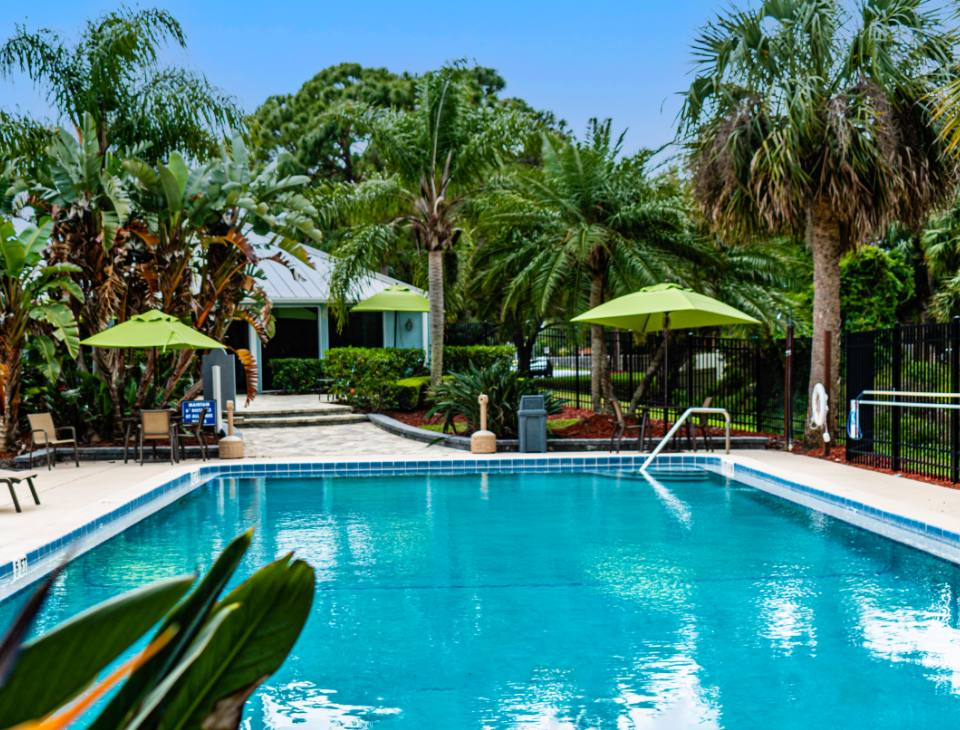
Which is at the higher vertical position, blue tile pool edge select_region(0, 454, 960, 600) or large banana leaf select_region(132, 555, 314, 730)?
large banana leaf select_region(132, 555, 314, 730)

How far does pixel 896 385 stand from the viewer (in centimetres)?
1283

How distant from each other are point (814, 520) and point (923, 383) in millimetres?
3300

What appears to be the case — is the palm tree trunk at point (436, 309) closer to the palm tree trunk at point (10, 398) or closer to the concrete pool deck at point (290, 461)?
the concrete pool deck at point (290, 461)

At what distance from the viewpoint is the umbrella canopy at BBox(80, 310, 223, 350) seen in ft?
45.6

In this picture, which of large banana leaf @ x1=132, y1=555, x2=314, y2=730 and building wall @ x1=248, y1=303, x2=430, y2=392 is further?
building wall @ x1=248, y1=303, x2=430, y2=392

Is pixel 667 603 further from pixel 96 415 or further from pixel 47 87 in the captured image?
pixel 47 87

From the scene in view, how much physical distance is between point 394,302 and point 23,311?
12022mm

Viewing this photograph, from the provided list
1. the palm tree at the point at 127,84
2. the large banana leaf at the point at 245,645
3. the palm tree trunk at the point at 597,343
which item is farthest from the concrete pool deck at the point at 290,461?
the large banana leaf at the point at 245,645

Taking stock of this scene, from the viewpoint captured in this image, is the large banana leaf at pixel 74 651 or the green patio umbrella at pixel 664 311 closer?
the large banana leaf at pixel 74 651

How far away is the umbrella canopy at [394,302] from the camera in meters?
25.2

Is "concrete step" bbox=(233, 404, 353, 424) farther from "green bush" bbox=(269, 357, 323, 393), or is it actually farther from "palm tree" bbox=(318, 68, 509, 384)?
→ "green bush" bbox=(269, 357, 323, 393)

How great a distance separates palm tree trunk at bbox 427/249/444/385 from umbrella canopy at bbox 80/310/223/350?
6582 mm

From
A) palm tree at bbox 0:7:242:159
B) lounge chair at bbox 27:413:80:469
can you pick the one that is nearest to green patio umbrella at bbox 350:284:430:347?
palm tree at bbox 0:7:242:159

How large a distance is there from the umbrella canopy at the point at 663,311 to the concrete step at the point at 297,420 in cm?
727
